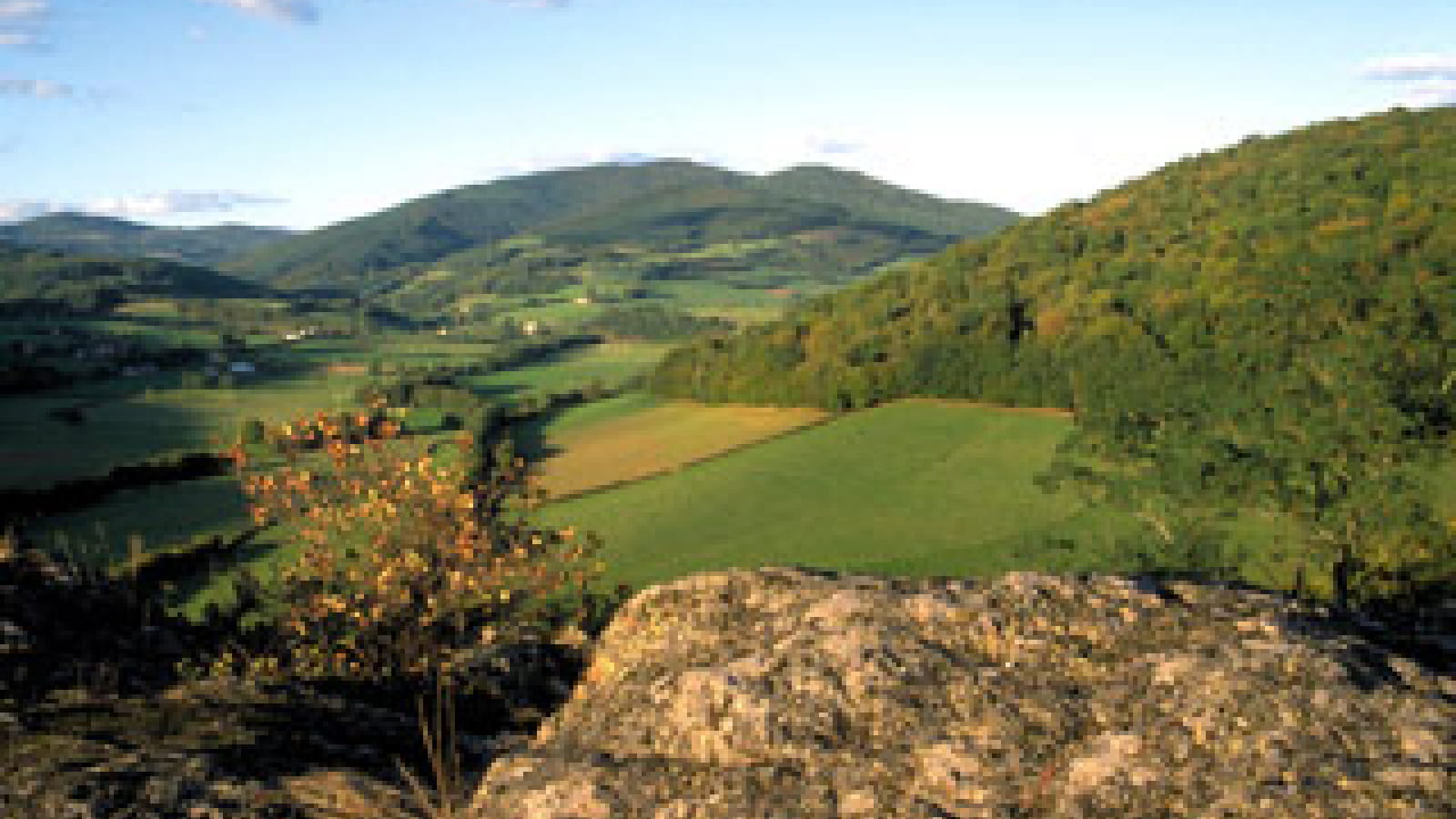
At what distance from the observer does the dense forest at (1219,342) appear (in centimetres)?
3306

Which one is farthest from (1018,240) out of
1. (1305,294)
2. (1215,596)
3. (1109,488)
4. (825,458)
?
(1215,596)

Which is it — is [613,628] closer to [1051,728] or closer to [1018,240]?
[1051,728]

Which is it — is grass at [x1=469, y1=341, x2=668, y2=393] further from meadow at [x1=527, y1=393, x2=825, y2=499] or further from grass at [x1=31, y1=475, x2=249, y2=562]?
grass at [x1=31, y1=475, x2=249, y2=562]

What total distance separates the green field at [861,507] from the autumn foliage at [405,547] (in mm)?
40649

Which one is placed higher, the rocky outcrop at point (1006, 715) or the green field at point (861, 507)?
the rocky outcrop at point (1006, 715)

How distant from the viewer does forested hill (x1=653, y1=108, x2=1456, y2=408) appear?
3314 inches

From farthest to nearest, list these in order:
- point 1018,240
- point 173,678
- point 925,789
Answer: point 1018,240 < point 173,678 < point 925,789

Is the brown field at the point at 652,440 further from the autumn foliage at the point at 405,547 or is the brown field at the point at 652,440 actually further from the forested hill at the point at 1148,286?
the autumn foliage at the point at 405,547

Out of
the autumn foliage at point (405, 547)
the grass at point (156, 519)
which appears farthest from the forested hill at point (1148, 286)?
the grass at point (156, 519)

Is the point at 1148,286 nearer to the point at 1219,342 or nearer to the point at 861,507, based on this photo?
the point at 1219,342

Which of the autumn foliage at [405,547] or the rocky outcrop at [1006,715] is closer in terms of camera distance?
the rocky outcrop at [1006,715]

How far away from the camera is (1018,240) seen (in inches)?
5374

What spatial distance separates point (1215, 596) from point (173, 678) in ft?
38.0

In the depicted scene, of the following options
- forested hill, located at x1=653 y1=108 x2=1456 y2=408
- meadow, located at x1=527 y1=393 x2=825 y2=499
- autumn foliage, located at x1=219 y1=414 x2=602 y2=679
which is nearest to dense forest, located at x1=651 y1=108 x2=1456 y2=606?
forested hill, located at x1=653 y1=108 x2=1456 y2=408
